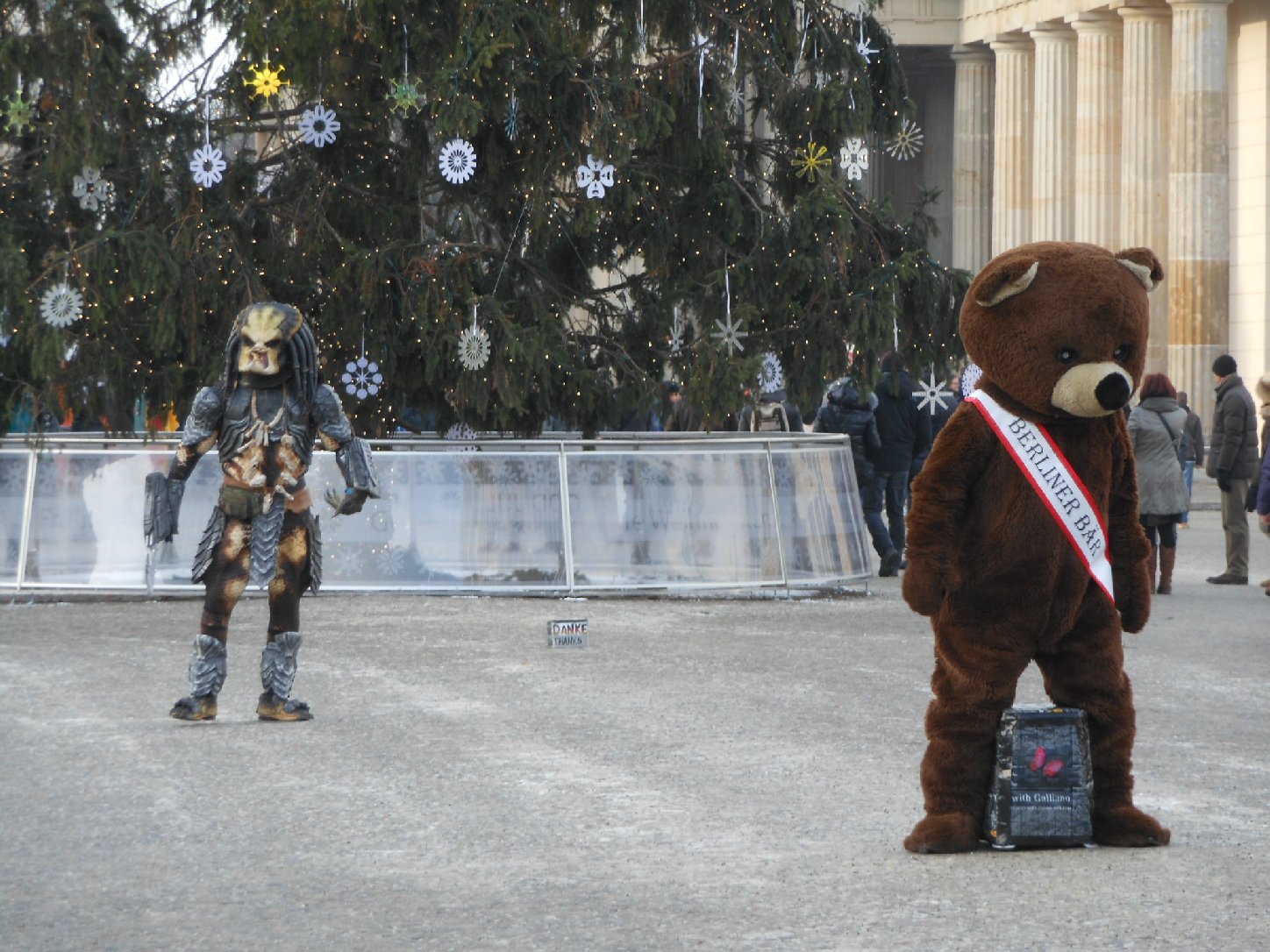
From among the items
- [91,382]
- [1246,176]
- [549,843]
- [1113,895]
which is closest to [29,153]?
[91,382]

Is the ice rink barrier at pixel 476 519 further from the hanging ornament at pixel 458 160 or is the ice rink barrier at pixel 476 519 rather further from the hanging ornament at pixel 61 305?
the hanging ornament at pixel 458 160

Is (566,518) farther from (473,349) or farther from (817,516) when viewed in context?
(817,516)

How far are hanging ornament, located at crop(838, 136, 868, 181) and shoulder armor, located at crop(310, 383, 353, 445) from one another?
332 inches

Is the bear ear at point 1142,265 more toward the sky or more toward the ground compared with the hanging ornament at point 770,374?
more toward the ground

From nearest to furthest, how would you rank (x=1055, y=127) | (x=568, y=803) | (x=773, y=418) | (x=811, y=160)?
(x=568, y=803), (x=811, y=160), (x=773, y=418), (x=1055, y=127)

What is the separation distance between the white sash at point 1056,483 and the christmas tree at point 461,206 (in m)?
9.55

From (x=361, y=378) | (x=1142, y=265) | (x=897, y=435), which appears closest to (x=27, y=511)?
(x=361, y=378)

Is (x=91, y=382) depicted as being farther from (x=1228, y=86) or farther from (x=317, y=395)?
(x=1228, y=86)

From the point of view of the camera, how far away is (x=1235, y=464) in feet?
56.6

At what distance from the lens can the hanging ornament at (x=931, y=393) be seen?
Result: 18.0 meters

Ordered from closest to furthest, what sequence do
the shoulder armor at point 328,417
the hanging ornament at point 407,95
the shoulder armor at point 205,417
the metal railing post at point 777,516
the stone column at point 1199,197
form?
1. the shoulder armor at point 205,417
2. the shoulder armor at point 328,417
3. the metal railing post at point 777,516
4. the hanging ornament at point 407,95
5. the stone column at point 1199,197

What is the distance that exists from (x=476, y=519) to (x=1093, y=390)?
29.9 feet

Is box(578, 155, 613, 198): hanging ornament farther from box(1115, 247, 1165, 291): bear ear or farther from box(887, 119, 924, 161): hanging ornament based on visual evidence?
box(1115, 247, 1165, 291): bear ear

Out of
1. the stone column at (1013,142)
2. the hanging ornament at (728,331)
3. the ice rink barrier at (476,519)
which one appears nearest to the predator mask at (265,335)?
the ice rink barrier at (476,519)
